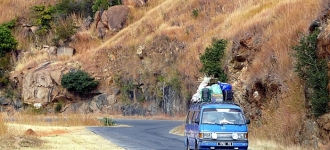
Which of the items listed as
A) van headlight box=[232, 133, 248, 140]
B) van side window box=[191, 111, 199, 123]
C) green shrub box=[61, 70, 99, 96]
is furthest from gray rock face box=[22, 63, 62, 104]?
van headlight box=[232, 133, 248, 140]

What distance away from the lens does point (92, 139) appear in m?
29.4

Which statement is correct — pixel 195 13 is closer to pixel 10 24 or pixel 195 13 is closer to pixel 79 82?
pixel 79 82

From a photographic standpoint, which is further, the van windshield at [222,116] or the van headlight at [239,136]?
the van windshield at [222,116]

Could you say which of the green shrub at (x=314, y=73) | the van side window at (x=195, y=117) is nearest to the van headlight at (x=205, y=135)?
the van side window at (x=195, y=117)

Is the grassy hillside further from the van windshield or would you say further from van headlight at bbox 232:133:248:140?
van headlight at bbox 232:133:248:140

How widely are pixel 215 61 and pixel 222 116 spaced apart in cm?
1944

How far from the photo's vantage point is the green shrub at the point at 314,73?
22.4 metres

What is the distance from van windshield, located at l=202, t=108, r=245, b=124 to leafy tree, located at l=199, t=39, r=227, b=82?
17160 millimetres

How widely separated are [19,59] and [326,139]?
2242 inches

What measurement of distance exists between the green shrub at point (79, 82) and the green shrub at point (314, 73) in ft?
130

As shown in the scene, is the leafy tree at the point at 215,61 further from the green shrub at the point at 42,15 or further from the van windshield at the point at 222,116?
the green shrub at the point at 42,15

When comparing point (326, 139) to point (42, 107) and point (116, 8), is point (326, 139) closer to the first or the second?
point (42, 107)

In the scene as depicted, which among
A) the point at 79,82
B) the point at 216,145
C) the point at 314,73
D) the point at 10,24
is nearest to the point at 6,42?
the point at 10,24

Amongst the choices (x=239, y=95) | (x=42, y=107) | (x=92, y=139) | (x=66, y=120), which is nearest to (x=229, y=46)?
(x=239, y=95)
